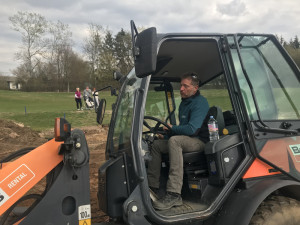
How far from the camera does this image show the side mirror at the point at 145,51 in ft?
7.61

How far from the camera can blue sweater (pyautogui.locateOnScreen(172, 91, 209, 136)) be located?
307 centimetres

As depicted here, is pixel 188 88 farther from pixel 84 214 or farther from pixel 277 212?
pixel 84 214

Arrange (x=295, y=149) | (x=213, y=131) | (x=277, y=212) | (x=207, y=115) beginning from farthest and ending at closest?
1. (x=207, y=115)
2. (x=213, y=131)
3. (x=295, y=149)
4. (x=277, y=212)

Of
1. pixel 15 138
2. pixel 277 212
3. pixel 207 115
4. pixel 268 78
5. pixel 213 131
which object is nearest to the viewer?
pixel 277 212

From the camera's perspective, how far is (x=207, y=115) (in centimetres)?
333

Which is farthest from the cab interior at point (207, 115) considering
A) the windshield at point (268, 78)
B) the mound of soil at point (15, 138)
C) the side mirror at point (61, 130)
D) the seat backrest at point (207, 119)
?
the mound of soil at point (15, 138)

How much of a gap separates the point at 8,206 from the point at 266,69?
275 cm

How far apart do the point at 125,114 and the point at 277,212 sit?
1.75 meters

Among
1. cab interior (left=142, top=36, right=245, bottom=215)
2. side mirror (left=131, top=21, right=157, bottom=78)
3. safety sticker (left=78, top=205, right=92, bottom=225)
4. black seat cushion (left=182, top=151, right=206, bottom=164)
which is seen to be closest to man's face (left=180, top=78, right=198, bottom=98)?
cab interior (left=142, top=36, right=245, bottom=215)

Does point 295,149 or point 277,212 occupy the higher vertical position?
point 295,149

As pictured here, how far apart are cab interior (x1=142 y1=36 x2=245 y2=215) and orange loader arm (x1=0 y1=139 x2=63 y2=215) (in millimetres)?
856

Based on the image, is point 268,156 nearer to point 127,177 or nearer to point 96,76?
point 127,177

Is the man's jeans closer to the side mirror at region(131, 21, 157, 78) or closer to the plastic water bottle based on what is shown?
the plastic water bottle

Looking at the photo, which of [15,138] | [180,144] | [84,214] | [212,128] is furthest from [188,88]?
[15,138]
